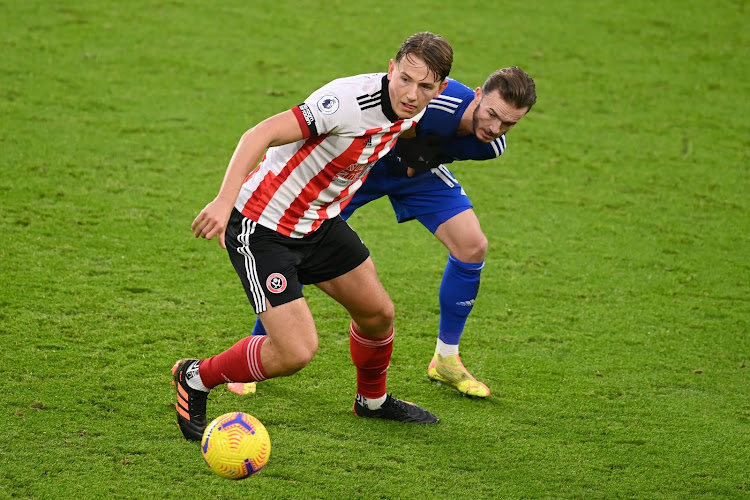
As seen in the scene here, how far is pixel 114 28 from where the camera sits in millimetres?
9086

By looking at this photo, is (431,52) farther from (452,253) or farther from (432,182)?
(452,253)

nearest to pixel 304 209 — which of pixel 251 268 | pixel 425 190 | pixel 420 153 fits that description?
pixel 251 268

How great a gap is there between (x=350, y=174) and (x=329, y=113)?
1.12ft

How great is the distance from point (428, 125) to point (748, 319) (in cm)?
267

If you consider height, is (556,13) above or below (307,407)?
above

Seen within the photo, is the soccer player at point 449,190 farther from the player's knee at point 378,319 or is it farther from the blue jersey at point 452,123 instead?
the player's knee at point 378,319

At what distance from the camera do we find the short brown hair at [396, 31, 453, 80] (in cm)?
321

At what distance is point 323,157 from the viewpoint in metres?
3.32

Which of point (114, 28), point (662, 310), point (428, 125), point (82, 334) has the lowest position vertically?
point (82, 334)

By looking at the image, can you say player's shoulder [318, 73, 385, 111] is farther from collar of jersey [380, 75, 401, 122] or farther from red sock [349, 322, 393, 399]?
red sock [349, 322, 393, 399]

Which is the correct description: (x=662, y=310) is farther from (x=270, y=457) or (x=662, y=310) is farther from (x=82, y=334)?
(x=82, y=334)

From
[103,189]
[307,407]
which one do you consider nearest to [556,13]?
[103,189]

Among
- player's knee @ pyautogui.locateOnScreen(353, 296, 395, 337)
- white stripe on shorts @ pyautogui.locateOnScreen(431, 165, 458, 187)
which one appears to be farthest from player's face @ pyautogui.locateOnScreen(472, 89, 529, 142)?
player's knee @ pyautogui.locateOnScreen(353, 296, 395, 337)

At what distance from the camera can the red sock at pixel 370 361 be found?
3777 millimetres
